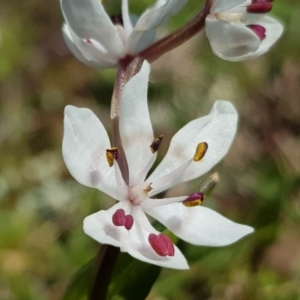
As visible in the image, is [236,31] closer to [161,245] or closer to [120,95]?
[120,95]

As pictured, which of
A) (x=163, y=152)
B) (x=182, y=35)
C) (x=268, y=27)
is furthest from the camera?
(x=163, y=152)

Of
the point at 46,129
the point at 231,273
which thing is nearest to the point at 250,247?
the point at 231,273

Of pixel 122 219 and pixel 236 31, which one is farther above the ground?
pixel 236 31

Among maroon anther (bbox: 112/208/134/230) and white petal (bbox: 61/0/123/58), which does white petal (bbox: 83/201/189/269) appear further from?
white petal (bbox: 61/0/123/58)

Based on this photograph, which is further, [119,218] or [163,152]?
[163,152]

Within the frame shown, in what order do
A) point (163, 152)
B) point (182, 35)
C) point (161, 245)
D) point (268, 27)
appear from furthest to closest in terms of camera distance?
point (163, 152) → point (268, 27) → point (182, 35) → point (161, 245)

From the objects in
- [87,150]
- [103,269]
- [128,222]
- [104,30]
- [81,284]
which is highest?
[104,30]

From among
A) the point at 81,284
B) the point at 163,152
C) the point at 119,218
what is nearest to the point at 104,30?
the point at 119,218

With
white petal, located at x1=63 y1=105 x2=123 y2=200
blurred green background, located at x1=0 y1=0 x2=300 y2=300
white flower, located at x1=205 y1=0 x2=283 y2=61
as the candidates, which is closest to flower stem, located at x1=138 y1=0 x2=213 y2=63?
white flower, located at x1=205 y1=0 x2=283 y2=61
